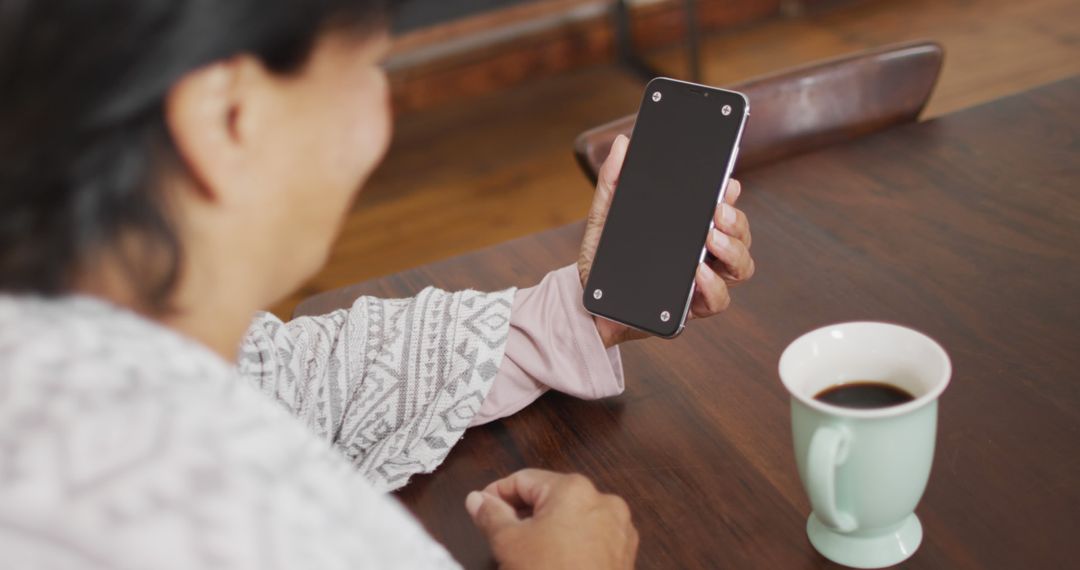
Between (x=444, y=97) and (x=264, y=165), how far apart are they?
2845mm

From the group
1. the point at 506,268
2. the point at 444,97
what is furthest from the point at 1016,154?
the point at 444,97

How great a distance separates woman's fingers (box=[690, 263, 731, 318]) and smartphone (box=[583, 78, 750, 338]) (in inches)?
0.4

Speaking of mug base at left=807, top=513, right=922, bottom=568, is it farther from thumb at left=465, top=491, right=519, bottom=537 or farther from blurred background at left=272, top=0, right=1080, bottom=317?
blurred background at left=272, top=0, right=1080, bottom=317

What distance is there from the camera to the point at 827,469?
2.01 feet

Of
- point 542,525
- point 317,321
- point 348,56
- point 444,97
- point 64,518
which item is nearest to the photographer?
point 64,518

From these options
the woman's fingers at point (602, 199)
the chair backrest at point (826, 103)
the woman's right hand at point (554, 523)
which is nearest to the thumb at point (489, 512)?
the woman's right hand at point (554, 523)

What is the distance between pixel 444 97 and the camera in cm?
338

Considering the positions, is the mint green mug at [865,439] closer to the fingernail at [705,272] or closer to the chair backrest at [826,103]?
the fingernail at [705,272]

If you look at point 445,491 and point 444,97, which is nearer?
point 445,491

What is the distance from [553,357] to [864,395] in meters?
0.27

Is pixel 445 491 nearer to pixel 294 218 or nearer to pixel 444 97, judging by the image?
pixel 294 218

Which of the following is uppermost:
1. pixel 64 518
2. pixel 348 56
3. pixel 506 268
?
pixel 348 56

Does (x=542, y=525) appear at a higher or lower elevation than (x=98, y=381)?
lower

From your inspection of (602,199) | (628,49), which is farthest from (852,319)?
(628,49)
